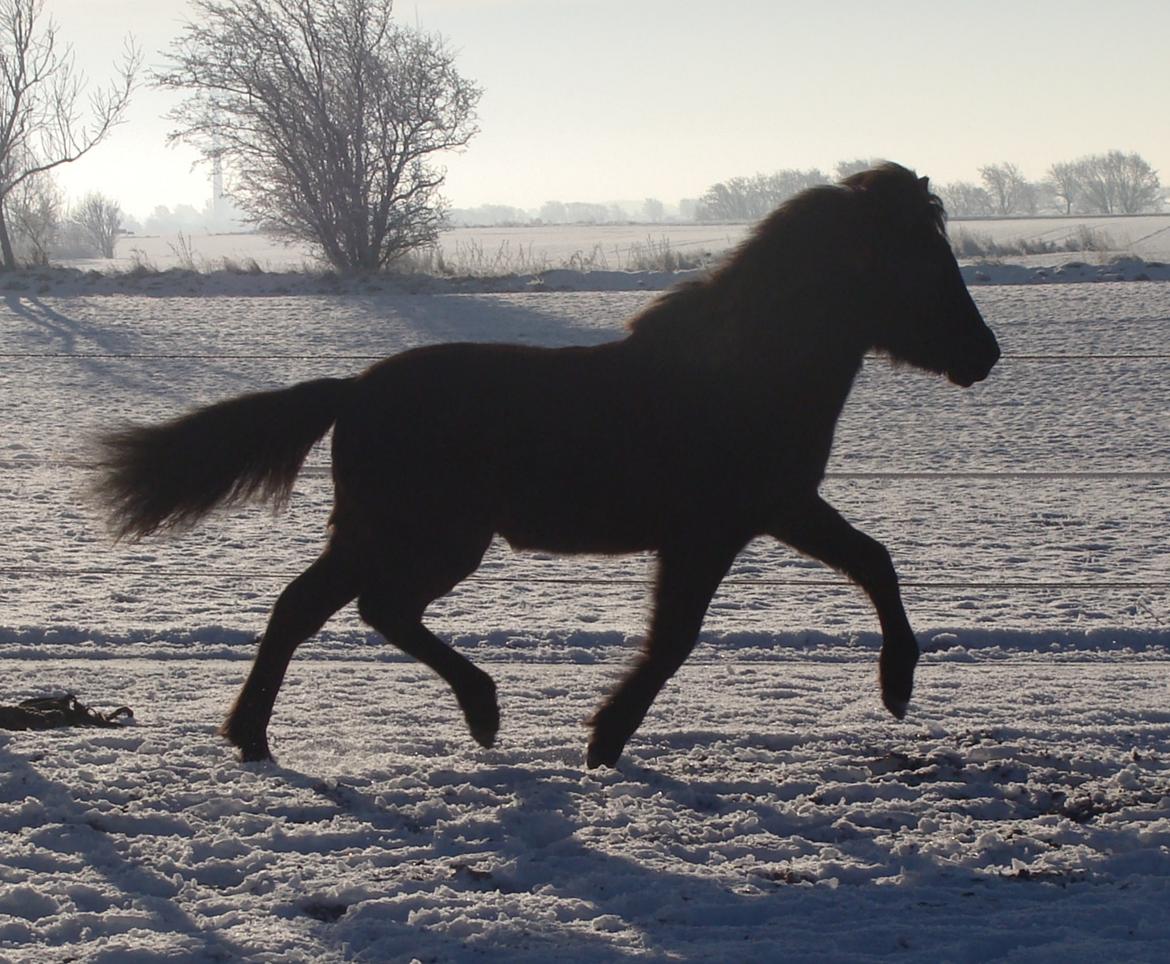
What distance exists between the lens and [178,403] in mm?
13055

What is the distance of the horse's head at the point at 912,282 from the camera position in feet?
14.7

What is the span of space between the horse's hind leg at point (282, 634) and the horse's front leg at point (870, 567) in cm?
136

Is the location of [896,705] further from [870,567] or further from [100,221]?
[100,221]

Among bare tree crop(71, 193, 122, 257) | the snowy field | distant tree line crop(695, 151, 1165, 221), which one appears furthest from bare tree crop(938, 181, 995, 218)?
the snowy field

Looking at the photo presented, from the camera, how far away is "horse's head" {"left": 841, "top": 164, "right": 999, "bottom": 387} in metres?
4.48

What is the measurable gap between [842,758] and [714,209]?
96317mm

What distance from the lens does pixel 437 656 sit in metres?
4.30

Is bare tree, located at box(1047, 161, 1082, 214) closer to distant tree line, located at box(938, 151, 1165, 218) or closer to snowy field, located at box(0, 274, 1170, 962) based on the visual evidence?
distant tree line, located at box(938, 151, 1165, 218)

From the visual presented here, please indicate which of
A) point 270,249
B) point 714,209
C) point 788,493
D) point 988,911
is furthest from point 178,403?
point 714,209

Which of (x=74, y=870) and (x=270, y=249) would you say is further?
(x=270, y=249)

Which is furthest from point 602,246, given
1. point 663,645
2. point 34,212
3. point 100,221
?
point 663,645

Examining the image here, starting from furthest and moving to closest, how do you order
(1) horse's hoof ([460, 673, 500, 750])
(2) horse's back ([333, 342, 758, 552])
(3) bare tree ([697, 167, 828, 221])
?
(3) bare tree ([697, 167, 828, 221]), (1) horse's hoof ([460, 673, 500, 750]), (2) horse's back ([333, 342, 758, 552])

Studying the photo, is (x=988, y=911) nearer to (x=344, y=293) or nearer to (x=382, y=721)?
(x=382, y=721)

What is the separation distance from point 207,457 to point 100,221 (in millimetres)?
69088
